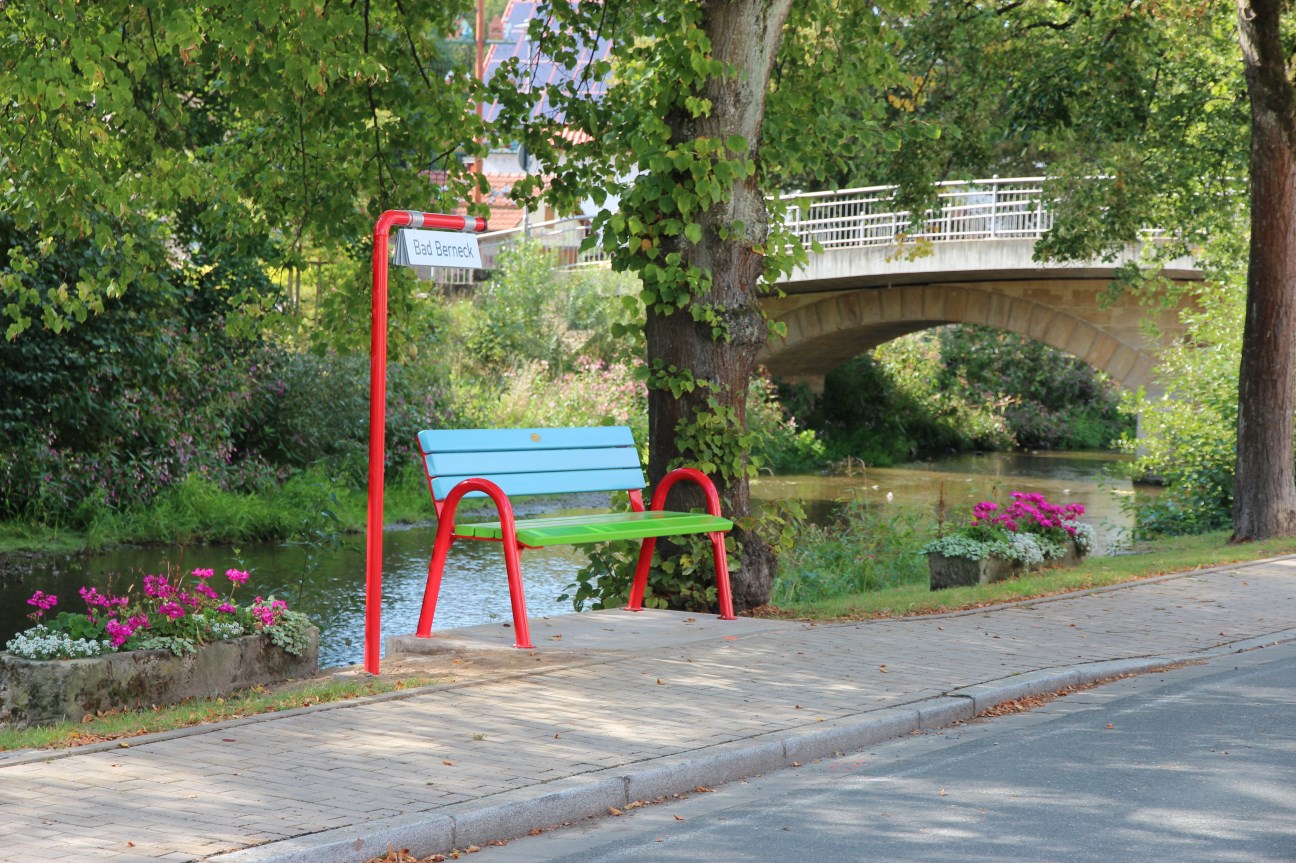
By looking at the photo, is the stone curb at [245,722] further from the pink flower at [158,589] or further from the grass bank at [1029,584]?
the pink flower at [158,589]

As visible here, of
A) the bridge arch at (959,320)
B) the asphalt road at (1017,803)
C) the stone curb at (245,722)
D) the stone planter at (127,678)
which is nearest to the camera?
the asphalt road at (1017,803)

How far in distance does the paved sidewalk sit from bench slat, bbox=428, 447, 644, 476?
956 millimetres

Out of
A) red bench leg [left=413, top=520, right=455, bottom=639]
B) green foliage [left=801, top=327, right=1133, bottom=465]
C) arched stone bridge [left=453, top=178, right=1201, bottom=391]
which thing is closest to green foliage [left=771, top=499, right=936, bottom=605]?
red bench leg [left=413, top=520, right=455, bottom=639]

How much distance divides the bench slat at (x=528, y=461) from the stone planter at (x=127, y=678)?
4.48 feet

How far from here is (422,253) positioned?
22.7ft

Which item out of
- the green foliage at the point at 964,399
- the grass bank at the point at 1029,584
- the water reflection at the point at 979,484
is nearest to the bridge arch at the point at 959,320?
the green foliage at the point at 964,399

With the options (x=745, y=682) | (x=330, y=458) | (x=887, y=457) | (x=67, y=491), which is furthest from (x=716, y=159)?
(x=887, y=457)

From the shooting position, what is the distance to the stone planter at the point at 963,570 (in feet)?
39.3

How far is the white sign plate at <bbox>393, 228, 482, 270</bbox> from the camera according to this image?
6.88 metres

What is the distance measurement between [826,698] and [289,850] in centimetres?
317

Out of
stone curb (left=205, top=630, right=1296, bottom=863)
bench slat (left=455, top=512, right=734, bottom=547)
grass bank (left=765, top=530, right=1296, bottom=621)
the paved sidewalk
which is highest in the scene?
bench slat (left=455, top=512, right=734, bottom=547)

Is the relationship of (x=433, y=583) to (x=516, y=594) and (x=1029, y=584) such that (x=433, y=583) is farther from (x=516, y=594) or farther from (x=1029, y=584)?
(x=1029, y=584)

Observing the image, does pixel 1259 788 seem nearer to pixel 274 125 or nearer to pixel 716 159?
pixel 716 159

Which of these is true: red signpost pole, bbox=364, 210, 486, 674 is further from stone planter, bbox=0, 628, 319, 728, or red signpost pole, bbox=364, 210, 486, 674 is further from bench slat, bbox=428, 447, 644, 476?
bench slat, bbox=428, 447, 644, 476
